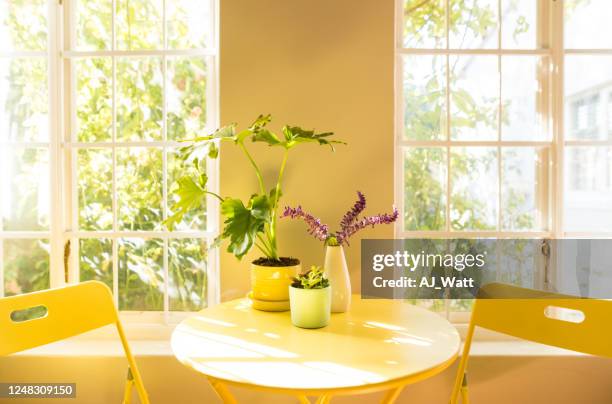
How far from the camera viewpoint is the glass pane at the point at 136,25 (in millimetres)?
2320

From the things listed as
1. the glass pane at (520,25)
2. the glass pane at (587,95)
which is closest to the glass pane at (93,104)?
the glass pane at (520,25)

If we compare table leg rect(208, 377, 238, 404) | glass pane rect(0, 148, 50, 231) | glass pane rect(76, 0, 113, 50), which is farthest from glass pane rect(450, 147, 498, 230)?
glass pane rect(0, 148, 50, 231)

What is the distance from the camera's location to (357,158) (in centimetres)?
210

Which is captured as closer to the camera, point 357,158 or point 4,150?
point 357,158

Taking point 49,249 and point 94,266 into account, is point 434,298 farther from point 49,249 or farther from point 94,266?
point 49,249

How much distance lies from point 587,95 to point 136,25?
249 cm

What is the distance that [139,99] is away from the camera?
91.9 inches

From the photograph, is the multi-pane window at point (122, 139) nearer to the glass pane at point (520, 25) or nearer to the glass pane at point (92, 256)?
the glass pane at point (92, 256)

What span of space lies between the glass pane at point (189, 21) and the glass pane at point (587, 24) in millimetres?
1960

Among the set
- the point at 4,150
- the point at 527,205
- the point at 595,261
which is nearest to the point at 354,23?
the point at 527,205

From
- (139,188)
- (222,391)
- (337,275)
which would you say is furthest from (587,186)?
(139,188)

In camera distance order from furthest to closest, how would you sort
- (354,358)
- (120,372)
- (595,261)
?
(595,261) < (120,372) < (354,358)

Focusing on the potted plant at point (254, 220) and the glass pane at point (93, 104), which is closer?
the potted plant at point (254, 220)

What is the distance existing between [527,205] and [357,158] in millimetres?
1011
